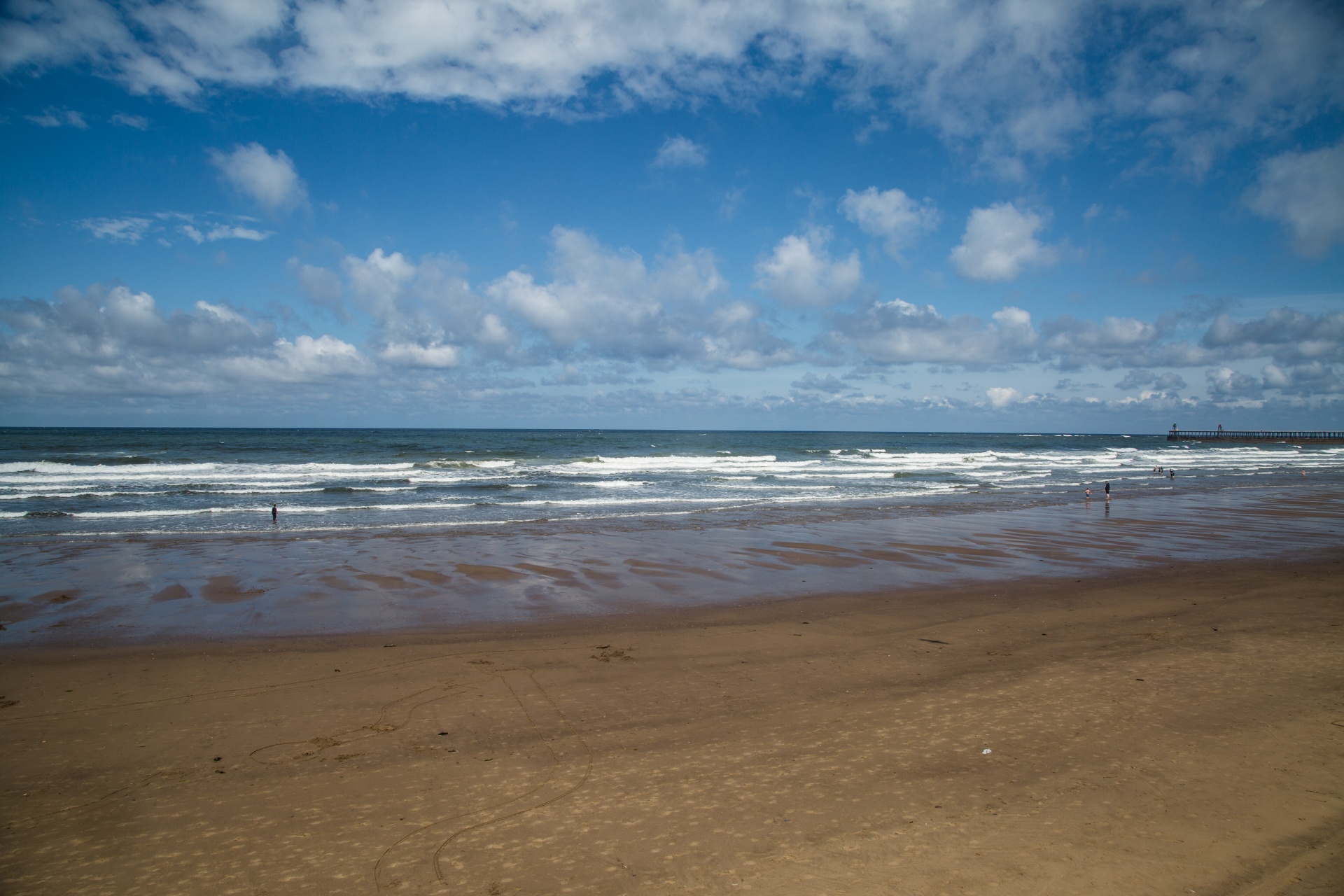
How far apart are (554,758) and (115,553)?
14.0 m

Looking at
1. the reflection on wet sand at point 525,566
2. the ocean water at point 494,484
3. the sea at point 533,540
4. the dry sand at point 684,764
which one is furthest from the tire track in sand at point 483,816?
the ocean water at point 494,484

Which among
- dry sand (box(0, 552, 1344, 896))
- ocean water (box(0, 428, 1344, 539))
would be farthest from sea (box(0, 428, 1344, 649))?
dry sand (box(0, 552, 1344, 896))

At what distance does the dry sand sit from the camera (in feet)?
12.1

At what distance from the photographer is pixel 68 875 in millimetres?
3691

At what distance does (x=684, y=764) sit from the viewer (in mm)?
4828

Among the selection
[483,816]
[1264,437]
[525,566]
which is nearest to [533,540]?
[525,566]

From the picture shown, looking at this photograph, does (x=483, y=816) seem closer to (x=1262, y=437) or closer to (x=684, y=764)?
(x=684, y=764)

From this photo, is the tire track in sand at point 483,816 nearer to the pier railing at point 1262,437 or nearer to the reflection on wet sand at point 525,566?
the reflection on wet sand at point 525,566

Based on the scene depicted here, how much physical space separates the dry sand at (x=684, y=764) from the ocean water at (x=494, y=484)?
469 inches

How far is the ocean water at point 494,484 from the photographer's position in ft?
64.8

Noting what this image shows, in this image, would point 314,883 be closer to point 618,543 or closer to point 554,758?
point 554,758

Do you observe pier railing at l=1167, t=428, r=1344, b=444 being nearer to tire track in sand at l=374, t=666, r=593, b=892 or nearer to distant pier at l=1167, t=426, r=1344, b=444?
distant pier at l=1167, t=426, r=1344, b=444

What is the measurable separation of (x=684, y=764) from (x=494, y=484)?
2679 cm

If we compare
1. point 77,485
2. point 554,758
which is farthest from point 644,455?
point 554,758
